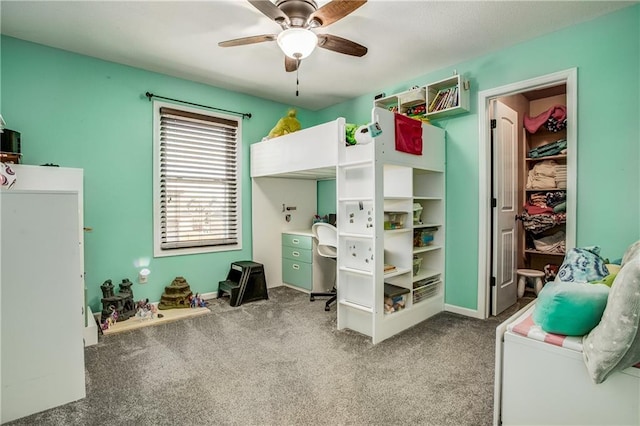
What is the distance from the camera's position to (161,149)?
3.37 metres

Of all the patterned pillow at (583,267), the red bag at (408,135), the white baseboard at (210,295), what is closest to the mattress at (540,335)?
the patterned pillow at (583,267)

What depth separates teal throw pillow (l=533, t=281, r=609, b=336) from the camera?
1.20m

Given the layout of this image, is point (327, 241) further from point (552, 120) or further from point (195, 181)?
point (552, 120)

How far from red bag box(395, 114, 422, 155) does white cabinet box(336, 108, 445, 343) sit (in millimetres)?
57

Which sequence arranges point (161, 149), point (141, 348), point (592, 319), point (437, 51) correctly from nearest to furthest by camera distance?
point (592, 319) < point (141, 348) < point (437, 51) < point (161, 149)

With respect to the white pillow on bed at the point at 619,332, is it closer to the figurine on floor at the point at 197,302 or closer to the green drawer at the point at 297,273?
the green drawer at the point at 297,273

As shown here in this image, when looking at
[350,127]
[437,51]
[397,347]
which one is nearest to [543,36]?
[437,51]

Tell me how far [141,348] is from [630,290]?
9.29ft

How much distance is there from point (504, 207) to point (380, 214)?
1552mm

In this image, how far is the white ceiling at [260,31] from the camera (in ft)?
7.29

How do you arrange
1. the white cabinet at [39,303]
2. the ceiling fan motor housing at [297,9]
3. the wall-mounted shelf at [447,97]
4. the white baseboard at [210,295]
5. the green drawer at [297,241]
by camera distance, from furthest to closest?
the green drawer at [297,241], the white baseboard at [210,295], the wall-mounted shelf at [447,97], the ceiling fan motor housing at [297,9], the white cabinet at [39,303]

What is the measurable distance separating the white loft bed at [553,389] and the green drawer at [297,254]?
2.59m

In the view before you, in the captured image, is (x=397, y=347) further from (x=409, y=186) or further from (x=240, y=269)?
(x=240, y=269)

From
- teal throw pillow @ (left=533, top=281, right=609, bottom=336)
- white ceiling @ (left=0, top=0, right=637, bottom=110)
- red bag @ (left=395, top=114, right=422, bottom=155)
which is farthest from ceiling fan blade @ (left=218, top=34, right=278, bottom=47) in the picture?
teal throw pillow @ (left=533, top=281, right=609, bottom=336)
